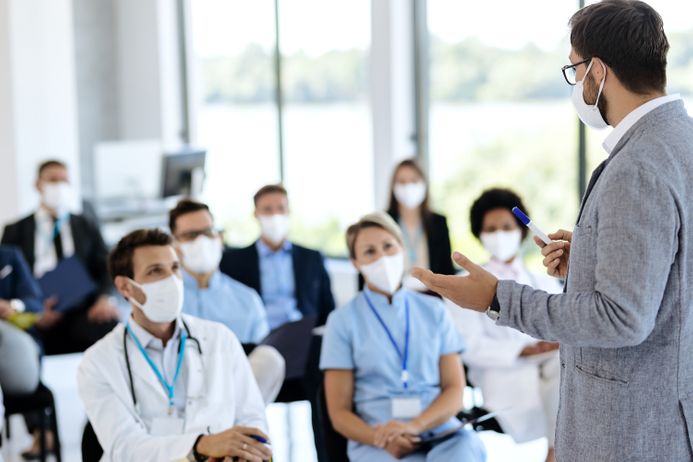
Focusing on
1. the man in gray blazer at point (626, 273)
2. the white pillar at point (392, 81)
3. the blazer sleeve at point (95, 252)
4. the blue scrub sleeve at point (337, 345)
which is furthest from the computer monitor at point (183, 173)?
the man in gray blazer at point (626, 273)

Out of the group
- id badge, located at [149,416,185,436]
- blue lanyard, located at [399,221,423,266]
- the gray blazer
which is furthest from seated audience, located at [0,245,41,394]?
the gray blazer

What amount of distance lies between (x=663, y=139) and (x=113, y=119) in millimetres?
8552

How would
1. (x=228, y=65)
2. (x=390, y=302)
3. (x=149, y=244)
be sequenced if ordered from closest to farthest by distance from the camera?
(x=149, y=244)
(x=390, y=302)
(x=228, y=65)

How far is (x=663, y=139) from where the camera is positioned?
1934 millimetres

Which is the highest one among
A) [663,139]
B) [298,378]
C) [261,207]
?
[663,139]

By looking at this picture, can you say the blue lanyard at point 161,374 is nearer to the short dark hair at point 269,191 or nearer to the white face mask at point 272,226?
the white face mask at point 272,226

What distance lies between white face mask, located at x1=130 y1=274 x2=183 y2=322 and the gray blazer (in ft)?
4.79

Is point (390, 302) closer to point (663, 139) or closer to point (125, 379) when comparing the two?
point (125, 379)

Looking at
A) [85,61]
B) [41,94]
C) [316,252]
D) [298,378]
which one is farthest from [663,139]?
[85,61]

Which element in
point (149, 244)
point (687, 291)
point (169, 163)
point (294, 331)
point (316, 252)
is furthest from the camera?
point (169, 163)

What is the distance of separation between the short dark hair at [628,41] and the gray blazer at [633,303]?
0.07m

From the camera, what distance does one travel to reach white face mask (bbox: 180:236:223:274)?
4453 millimetres

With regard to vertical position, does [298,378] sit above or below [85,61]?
below

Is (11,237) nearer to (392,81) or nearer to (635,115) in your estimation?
(392,81)
